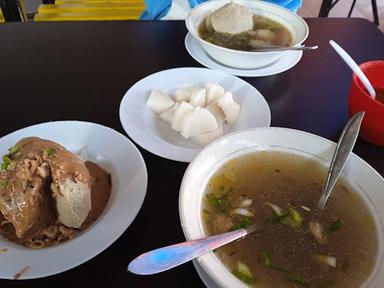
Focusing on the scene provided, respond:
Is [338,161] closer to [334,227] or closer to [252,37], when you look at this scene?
[334,227]

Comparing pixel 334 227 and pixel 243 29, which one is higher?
pixel 243 29

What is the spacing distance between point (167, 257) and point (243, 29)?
99cm

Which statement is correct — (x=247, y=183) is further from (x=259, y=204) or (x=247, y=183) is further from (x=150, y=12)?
(x=150, y=12)

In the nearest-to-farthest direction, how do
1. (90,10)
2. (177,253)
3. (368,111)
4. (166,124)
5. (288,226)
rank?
(177,253) < (288,226) < (368,111) < (166,124) < (90,10)

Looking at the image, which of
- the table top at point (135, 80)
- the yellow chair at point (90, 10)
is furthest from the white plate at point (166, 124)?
the yellow chair at point (90, 10)

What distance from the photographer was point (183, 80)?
1169 mm

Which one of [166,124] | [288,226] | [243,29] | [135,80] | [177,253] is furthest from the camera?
[243,29]

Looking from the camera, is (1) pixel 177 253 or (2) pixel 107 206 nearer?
(1) pixel 177 253

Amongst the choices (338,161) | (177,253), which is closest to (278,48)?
(338,161)

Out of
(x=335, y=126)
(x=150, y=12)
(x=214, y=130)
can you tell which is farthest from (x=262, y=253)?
(x=150, y=12)

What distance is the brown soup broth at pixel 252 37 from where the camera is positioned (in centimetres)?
131

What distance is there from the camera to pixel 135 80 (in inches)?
47.3

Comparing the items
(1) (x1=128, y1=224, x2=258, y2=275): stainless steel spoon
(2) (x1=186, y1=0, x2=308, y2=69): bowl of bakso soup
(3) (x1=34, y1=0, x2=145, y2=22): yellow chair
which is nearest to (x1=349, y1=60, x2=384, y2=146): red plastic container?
(2) (x1=186, y1=0, x2=308, y2=69): bowl of bakso soup

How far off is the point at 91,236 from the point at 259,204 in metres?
0.34
